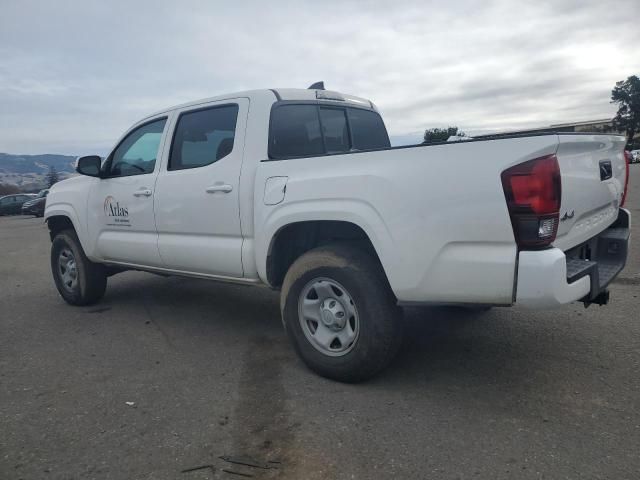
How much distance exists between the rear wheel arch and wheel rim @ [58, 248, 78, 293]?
2.96 meters

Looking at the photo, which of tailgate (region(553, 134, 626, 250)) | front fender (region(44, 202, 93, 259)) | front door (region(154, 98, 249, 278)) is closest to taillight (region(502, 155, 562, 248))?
tailgate (region(553, 134, 626, 250))

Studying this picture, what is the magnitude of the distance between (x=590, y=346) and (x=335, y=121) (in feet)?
8.99

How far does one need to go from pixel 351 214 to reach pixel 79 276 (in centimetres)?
375

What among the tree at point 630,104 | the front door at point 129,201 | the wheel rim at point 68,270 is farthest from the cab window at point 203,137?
the tree at point 630,104

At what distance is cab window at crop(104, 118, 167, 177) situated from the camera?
484cm

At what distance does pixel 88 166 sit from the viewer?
521 centimetres

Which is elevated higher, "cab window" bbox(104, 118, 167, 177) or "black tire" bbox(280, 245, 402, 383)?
"cab window" bbox(104, 118, 167, 177)

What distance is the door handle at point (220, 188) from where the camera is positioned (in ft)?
12.9

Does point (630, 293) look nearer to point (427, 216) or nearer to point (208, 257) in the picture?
point (427, 216)

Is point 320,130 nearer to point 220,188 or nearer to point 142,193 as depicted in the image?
point 220,188

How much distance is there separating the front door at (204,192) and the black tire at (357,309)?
2.39 feet

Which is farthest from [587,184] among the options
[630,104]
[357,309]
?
[630,104]

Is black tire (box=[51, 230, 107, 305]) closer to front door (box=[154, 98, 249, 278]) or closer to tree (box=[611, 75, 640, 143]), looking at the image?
front door (box=[154, 98, 249, 278])

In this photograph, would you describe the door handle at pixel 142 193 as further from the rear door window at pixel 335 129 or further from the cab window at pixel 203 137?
the rear door window at pixel 335 129
